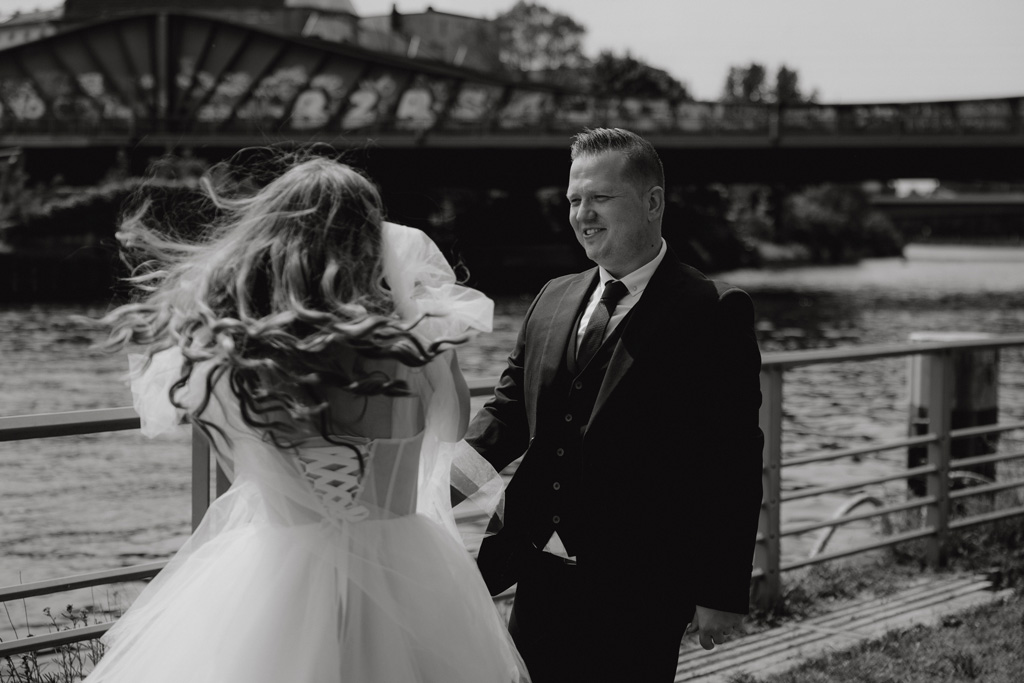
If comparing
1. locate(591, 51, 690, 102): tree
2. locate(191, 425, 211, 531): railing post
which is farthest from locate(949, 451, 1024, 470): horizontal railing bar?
locate(591, 51, 690, 102): tree

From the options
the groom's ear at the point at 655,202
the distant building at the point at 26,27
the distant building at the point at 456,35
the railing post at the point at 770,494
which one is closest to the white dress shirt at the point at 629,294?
the groom's ear at the point at 655,202

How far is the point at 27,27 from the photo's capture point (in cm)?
7306

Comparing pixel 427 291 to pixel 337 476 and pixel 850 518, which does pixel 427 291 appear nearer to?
pixel 337 476

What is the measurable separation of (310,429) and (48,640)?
167 centimetres

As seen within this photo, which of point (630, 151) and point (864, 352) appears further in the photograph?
point (864, 352)

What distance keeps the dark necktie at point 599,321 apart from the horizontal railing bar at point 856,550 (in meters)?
2.93

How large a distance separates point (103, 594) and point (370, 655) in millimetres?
5368

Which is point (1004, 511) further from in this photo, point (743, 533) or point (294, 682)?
point (294, 682)

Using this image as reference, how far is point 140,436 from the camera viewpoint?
45.0 ft

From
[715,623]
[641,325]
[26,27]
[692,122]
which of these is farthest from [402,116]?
[715,623]

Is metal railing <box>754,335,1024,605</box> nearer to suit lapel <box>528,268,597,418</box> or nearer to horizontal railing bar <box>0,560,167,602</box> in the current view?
suit lapel <box>528,268,597,418</box>

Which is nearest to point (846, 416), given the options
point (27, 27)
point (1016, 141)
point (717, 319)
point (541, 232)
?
point (717, 319)

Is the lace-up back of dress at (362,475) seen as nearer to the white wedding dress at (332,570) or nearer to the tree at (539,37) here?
the white wedding dress at (332,570)

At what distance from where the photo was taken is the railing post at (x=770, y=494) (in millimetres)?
5312
